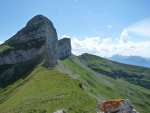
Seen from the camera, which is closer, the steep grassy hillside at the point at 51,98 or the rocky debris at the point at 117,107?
the rocky debris at the point at 117,107

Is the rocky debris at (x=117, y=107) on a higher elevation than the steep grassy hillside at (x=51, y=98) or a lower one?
higher

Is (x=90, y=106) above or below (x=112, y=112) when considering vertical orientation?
below

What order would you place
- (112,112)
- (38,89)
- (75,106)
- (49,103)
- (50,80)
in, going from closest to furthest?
(112,112) → (75,106) → (49,103) → (38,89) → (50,80)

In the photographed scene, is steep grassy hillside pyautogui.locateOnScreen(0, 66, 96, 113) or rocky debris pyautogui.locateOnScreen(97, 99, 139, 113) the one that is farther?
steep grassy hillside pyautogui.locateOnScreen(0, 66, 96, 113)

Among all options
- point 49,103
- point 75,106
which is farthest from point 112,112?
point 49,103

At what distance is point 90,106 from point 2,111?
37.5m

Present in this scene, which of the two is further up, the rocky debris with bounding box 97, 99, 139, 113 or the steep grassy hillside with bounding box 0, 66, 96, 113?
the rocky debris with bounding box 97, 99, 139, 113

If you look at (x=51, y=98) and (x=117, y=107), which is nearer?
(x=117, y=107)

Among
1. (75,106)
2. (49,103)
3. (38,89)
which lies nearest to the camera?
(75,106)

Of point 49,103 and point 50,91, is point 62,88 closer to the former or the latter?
point 50,91

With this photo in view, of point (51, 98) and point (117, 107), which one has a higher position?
point (117, 107)

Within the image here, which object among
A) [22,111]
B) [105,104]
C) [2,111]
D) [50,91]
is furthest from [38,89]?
[105,104]

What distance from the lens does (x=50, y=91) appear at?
154 m

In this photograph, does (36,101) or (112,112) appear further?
(36,101)
